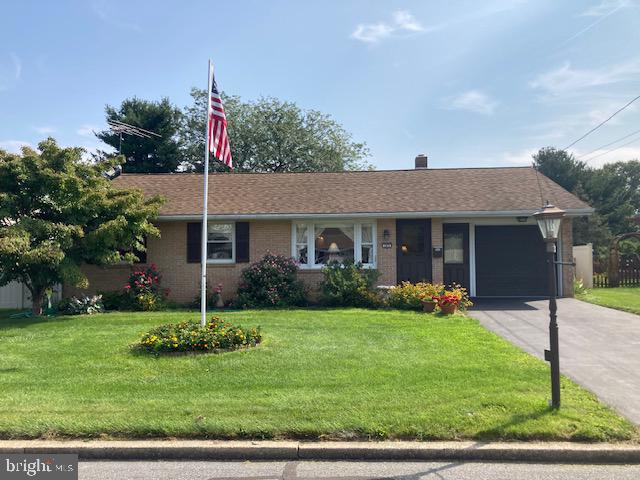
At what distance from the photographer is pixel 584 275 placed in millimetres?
19172

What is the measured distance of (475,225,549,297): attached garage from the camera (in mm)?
15758

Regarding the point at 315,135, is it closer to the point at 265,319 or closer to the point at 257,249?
the point at 257,249

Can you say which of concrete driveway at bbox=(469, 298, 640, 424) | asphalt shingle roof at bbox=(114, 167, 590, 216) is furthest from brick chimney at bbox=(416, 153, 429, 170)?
concrete driveway at bbox=(469, 298, 640, 424)

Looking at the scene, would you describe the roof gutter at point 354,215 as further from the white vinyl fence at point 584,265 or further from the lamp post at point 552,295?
the lamp post at point 552,295

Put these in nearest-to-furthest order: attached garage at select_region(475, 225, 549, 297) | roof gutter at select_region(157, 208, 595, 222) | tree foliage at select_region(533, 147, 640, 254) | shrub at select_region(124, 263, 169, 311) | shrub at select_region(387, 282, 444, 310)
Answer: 1. shrub at select_region(387, 282, 444, 310)
2. shrub at select_region(124, 263, 169, 311)
3. roof gutter at select_region(157, 208, 595, 222)
4. attached garage at select_region(475, 225, 549, 297)
5. tree foliage at select_region(533, 147, 640, 254)

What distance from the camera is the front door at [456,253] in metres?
15.8

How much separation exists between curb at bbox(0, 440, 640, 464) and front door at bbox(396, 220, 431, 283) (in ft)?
34.3

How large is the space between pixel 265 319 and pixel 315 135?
30.4 m

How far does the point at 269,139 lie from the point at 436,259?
1027 inches

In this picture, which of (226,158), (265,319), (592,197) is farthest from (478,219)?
(592,197)

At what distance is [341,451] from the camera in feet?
15.3

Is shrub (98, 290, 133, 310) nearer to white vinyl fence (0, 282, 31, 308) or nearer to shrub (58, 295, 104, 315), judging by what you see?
shrub (58, 295, 104, 315)

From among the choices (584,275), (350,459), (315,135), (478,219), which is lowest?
(350,459)

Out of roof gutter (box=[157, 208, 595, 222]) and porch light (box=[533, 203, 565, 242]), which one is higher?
roof gutter (box=[157, 208, 595, 222])
